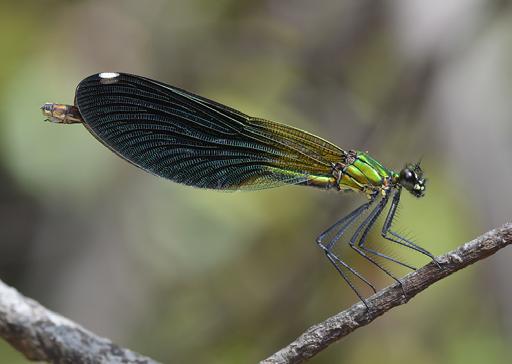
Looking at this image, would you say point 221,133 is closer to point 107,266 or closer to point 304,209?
point 304,209

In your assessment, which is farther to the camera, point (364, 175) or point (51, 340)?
point (364, 175)

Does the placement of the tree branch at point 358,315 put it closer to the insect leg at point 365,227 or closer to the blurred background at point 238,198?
the insect leg at point 365,227

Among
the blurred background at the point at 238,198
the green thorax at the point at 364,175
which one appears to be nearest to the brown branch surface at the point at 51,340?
the green thorax at the point at 364,175

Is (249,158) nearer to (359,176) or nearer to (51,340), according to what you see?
(359,176)

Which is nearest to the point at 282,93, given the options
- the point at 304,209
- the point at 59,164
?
the point at 304,209

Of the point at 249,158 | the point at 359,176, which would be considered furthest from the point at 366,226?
the point at 249,158

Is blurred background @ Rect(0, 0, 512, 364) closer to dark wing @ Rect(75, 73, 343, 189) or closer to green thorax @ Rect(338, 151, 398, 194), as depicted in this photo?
green thorax @ Rect(338, 151, 398, 194)
